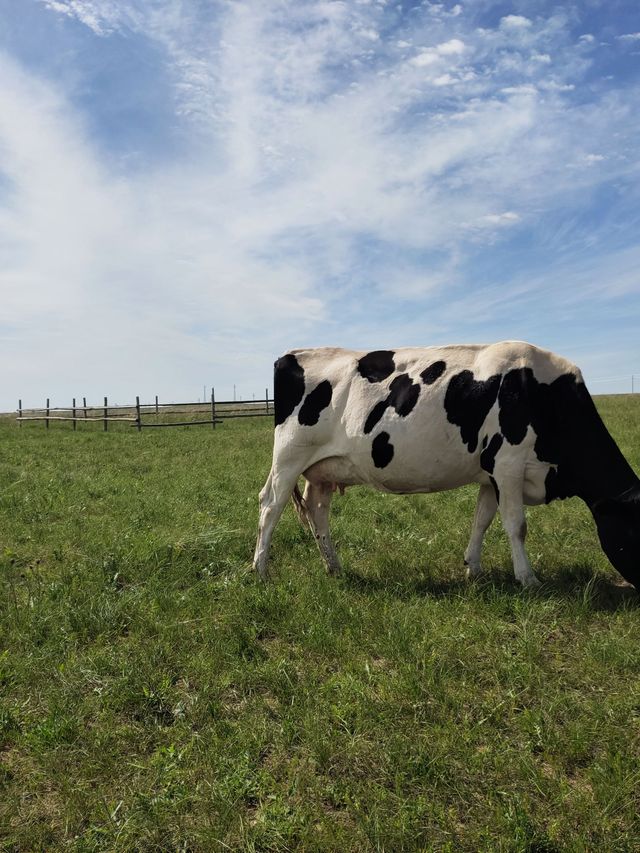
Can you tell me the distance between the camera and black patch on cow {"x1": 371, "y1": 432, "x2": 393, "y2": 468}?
553 cm

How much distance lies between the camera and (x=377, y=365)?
5895 mm

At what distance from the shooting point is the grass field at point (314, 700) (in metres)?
2.63

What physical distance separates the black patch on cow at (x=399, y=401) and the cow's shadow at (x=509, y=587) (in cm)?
143

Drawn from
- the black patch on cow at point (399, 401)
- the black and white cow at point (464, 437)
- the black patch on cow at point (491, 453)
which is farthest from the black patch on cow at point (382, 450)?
the black patch on cow at point (491, 453)

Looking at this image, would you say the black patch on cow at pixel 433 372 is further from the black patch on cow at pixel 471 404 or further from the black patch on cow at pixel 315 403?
the black patch on cow at pixel 315 403

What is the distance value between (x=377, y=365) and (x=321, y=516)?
170cm

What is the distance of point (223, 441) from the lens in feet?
61.6

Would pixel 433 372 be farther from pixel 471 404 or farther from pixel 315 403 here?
pixel 315 403

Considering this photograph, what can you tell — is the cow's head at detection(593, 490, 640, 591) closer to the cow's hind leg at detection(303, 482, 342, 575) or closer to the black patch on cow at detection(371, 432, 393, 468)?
the black patch on cow at detection(371, 432, 393, 468)

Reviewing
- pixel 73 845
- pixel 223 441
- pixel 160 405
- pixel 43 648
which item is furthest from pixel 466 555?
pixel 160 405

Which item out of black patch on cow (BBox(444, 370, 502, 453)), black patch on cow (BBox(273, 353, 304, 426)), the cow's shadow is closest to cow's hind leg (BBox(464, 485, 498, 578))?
the cow's shadow

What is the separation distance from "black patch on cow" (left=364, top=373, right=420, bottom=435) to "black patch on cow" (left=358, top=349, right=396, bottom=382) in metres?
0.16

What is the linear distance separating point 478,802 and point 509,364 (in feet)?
11.9

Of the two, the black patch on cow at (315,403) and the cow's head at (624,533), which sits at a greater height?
the black patch on cow at (315,403)
